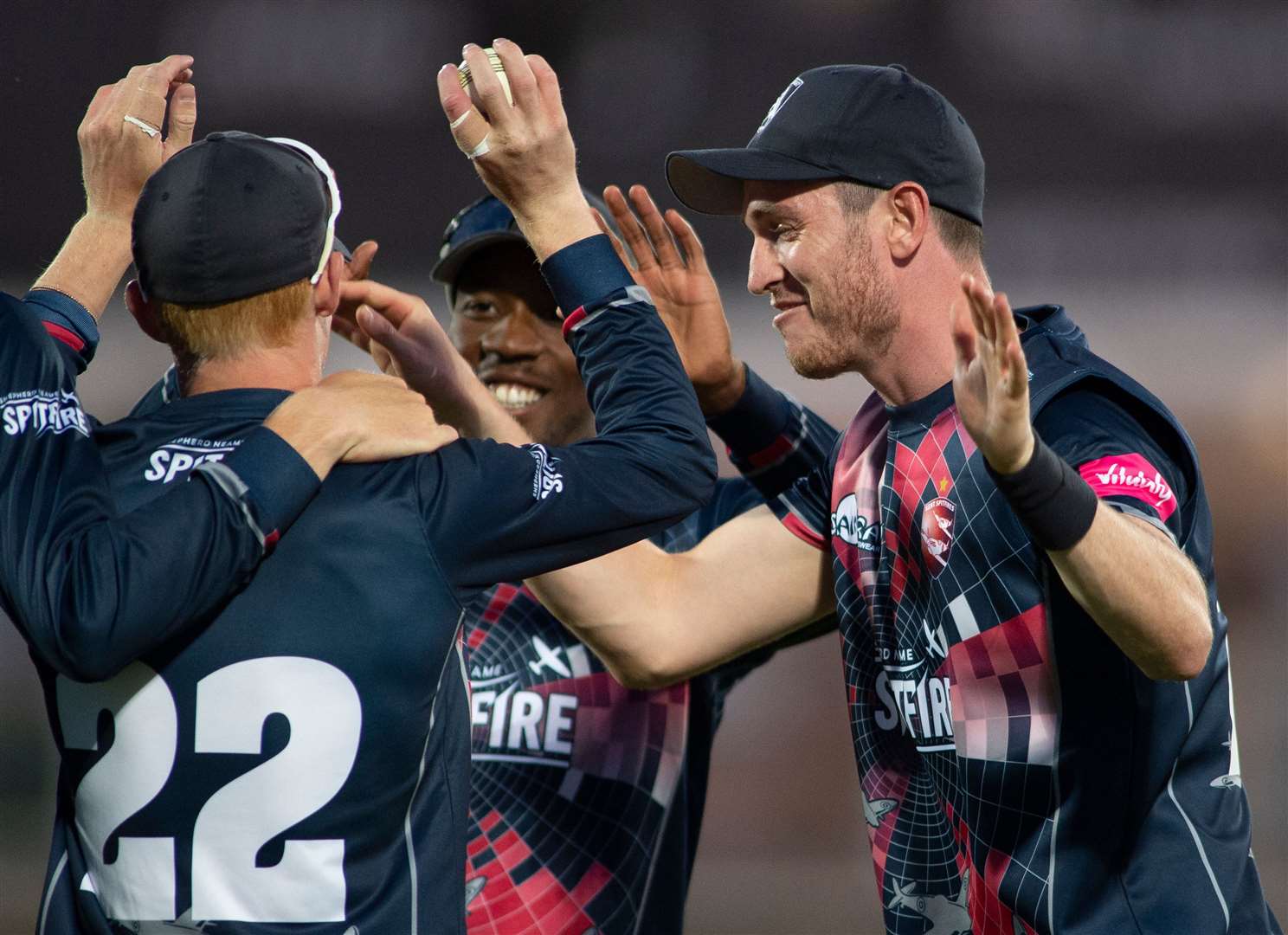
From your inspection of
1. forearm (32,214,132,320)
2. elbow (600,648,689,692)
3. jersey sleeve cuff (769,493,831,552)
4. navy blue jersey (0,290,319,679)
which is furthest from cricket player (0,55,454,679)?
jersey sleeve cuff (769,493,831,552)

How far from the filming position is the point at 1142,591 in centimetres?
186

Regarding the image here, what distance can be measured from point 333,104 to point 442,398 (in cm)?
637

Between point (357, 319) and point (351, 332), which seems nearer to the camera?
point (357, 319)

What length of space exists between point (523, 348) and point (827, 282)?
0.87 metres

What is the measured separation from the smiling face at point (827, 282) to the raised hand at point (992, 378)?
675mm

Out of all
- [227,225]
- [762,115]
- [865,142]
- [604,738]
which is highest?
[762,115]

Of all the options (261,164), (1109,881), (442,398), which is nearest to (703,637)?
(442,398)

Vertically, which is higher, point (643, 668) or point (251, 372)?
point (251, 372)

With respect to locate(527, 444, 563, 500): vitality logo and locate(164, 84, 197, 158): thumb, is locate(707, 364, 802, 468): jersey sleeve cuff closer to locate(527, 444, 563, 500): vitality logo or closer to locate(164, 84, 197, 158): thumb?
locate(527, 444, 563, 500): vitality logo

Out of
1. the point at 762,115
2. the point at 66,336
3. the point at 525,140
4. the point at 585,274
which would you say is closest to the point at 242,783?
the point at 66,336

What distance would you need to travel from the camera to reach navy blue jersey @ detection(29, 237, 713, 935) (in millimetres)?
1707

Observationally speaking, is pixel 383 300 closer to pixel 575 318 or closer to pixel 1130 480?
pixel 575 318

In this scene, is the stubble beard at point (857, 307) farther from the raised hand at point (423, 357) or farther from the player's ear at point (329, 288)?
the player's ear at point (329, 288)

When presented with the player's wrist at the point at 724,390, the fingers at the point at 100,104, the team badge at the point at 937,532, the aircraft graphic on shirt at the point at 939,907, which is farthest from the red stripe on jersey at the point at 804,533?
the fingers at the point at 100,104
